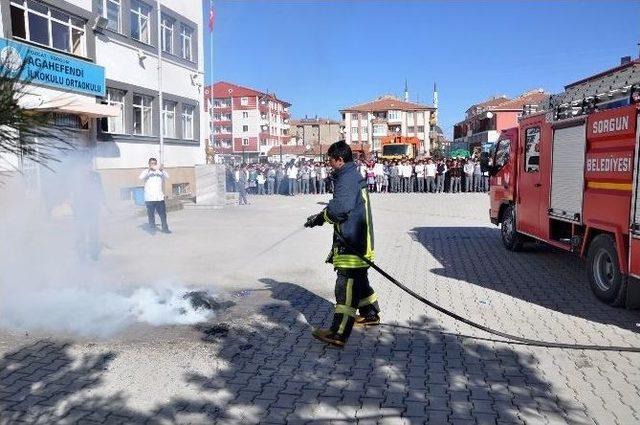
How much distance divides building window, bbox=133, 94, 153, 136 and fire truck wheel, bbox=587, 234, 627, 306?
53.7 feet

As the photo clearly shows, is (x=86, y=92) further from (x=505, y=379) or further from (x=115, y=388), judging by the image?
(x=505, y=379)

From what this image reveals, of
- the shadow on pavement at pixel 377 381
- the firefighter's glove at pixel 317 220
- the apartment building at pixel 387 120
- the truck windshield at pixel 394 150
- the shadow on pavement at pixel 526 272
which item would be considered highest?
the apartment building at pixel 387 120

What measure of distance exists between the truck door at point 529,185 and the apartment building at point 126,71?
30.1 feet

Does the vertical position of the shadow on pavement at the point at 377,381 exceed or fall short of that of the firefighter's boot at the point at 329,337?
it falls short

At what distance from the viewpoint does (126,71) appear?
1839cm

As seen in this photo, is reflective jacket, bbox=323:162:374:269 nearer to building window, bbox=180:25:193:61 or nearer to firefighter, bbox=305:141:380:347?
firefighter, bbox=305:141:380:347

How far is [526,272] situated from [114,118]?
47.8ft

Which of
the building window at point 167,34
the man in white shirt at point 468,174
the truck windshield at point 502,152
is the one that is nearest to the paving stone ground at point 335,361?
the truck windshield at point 502,152

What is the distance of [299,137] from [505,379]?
112459 mm

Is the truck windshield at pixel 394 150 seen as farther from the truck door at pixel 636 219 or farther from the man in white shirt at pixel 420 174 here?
the truck door at pixel 636 219

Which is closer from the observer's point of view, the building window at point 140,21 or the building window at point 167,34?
the building window at point 140,21

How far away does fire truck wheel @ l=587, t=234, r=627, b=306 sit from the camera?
19.9 feet

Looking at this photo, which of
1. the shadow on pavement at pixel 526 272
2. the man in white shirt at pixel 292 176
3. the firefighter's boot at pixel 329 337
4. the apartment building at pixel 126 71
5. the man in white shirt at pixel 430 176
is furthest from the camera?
the man in white shirt at pixel 292 176

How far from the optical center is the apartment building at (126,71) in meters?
14.9
